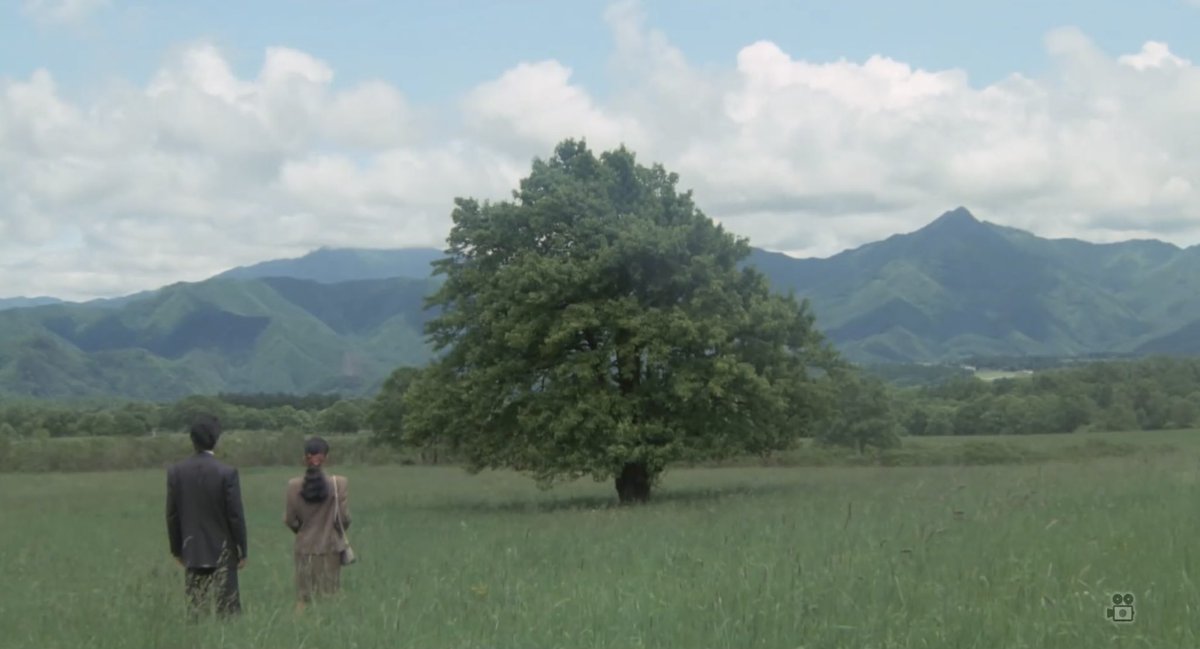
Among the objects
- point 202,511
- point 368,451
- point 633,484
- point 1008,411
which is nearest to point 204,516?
point 202,511

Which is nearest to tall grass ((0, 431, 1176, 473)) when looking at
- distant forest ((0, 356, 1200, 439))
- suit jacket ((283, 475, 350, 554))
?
distant forest ((0, 356, 1200, 439))

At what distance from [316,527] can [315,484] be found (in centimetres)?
46

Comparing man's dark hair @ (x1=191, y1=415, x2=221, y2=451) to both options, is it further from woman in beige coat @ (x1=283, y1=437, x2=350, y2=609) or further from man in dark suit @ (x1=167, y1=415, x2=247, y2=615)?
woman in beige coat @ (x1=283, y1=437, x2=350, y2=609)

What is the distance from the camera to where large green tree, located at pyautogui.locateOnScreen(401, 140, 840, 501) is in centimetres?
2709

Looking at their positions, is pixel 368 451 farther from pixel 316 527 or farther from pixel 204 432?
pixel 204 432

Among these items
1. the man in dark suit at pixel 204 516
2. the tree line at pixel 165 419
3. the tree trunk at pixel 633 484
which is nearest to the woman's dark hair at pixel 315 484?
the man in dark suit at pixel 204 516

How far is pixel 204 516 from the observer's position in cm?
1034

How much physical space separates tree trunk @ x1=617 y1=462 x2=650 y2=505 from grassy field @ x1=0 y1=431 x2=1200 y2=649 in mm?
9556

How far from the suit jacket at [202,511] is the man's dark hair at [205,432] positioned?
6.0 inches

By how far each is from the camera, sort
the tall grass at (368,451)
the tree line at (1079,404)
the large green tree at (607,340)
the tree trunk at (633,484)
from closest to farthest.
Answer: the large green tree at (607,340)
the tree trunk at (633,484)
the tall grass at (368,451)
the tree line at (1079,404)

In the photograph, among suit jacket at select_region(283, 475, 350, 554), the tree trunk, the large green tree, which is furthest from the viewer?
the tree trunk

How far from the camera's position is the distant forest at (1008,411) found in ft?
238

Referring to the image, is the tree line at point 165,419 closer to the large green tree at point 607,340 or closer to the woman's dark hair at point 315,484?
the large green tree at point 607,340

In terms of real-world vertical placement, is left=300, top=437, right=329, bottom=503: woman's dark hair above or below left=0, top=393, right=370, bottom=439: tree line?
above
